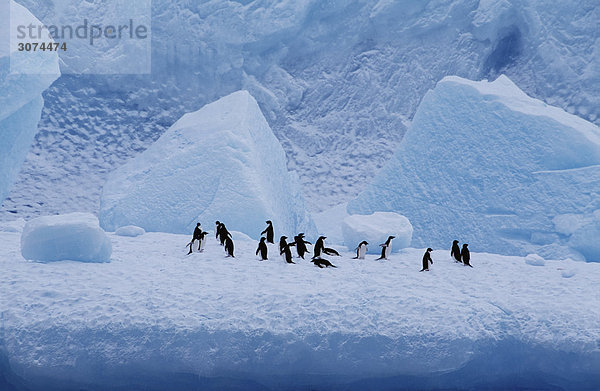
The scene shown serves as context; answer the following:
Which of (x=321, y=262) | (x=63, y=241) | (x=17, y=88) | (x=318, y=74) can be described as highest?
(x=318, y=74)

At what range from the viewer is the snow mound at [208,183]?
7570mm

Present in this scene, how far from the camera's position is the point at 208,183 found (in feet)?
25.5

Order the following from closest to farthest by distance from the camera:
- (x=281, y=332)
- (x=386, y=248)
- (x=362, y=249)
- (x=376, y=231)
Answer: (x=281, y=332) < (x=362, y=249) < (x=386, y=248) < (x=376, y=231)

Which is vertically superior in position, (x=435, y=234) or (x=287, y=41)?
(x=287, y=41)

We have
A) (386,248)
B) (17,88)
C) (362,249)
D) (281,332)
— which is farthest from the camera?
(17,88)

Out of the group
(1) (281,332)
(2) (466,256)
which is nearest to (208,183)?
(2) (466,256)

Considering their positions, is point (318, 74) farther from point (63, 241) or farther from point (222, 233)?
point (63, 241)

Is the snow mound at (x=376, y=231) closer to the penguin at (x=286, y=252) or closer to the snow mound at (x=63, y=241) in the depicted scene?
the penguin at (x=286, y=252)

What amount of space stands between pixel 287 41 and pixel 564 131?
788 centimetres

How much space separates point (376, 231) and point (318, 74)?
9.18 metres

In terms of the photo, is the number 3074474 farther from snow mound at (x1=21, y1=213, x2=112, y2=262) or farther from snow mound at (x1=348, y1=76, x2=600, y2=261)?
snow mound at (x1=348, y1=76, x2=600, y2=261)

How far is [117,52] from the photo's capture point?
14000 millimetres

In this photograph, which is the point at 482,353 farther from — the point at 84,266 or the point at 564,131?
the point at 564,131

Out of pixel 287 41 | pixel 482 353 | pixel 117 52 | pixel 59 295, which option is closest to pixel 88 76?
pixel 117 52
